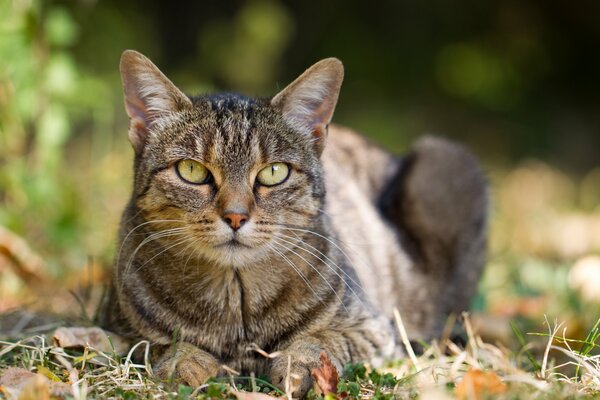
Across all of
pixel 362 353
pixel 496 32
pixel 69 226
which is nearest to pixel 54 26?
pixel 69 226

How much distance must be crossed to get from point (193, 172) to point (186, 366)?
27.1 inches

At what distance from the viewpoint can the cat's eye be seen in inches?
110

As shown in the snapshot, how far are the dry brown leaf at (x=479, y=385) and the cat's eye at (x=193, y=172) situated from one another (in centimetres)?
114

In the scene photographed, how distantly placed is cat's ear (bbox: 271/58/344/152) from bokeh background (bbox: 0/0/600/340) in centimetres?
133

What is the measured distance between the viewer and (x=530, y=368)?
3.05m

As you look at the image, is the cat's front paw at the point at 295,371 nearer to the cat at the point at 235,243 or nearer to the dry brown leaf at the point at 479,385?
the cat at the point at 235,243

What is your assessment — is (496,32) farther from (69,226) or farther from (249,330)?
(249,330)

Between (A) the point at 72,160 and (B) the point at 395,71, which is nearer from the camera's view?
(A) the point at 72,160

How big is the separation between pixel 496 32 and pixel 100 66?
489cm

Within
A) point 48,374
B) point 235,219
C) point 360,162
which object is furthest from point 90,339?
A: point 360,162

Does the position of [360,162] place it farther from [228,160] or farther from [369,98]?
[369,98]

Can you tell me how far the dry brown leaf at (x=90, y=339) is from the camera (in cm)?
284

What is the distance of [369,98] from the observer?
10133 millimetres

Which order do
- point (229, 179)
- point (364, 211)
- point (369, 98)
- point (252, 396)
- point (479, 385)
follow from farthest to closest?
point (369, 98)
point (364, 211)
point (229, 179)
point (252, 396)
point (479, 385)
